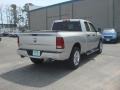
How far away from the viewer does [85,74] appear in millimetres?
6949

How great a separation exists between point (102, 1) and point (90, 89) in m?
23.1

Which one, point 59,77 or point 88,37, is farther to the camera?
point 88,37

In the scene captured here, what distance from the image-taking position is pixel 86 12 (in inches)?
1161

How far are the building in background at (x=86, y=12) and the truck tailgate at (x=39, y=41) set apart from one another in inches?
771

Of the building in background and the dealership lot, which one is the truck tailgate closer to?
the dealership lot

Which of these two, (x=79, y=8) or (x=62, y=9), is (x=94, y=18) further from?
(x=62, y=9)

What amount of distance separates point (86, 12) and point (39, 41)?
23.3m

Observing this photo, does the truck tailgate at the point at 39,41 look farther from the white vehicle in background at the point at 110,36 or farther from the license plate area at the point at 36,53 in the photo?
the white vehicle in background at the point at 110,36

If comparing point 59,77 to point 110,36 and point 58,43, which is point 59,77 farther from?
point 110,36

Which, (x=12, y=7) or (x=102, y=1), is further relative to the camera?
(x=12, y=7)

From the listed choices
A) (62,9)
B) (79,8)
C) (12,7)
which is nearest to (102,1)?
(79,8)

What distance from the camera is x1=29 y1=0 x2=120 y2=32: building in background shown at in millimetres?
25609

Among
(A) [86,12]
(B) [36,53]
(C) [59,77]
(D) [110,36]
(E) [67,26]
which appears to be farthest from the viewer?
(A) [86,12]

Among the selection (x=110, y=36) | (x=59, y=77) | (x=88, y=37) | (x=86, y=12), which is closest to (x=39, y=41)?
(x=59, y=77)
